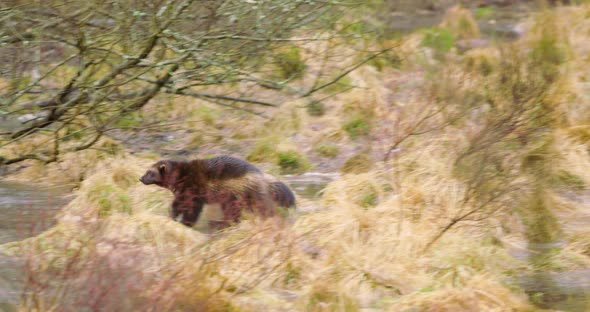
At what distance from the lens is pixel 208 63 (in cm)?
829

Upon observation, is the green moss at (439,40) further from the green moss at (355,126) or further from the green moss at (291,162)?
the green moss at (291,162)

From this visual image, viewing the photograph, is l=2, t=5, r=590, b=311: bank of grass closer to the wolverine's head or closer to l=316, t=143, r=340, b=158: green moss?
l=316, t=143, r=340, b=158: green moss

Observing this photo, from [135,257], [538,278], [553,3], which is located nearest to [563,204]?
[538,278]

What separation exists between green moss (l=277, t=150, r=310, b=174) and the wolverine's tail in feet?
8.39

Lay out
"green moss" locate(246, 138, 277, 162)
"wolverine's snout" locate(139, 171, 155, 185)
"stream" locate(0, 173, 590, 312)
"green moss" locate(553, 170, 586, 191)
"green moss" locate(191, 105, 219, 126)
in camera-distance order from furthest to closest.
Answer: "green moss" locate(191, 105, 219, 126)
"green moss" locate(246, 138, 277, 162)
"green moss" locate(553, 170, 586, 191)
"wolverine's snout" locate(139, 171, 155, 185)
"stream" locate(0, 173, 590, 312)

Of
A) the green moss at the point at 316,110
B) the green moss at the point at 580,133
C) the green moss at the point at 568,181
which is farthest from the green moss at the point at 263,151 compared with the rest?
the green moss at the point at 580,133

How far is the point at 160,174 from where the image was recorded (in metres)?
8.36

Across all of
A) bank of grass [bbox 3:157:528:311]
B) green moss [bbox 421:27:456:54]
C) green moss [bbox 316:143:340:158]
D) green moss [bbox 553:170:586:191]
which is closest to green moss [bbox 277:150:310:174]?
green moss [bbox 316:143:340:158]

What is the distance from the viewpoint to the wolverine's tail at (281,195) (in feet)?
26.2

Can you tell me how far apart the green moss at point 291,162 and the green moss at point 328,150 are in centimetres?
56

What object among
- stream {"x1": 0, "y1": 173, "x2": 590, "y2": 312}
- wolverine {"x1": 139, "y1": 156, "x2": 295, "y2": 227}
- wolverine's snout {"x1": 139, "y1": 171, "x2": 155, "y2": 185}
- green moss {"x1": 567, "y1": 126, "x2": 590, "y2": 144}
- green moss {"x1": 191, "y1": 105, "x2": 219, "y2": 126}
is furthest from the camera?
green moss {"x1": 191, "y1": 105, "x2": 219, "y2": 126}

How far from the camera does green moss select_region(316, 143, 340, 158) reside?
37.1ft

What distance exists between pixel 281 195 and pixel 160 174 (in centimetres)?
112

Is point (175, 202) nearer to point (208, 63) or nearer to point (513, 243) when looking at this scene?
point (208, 63)
